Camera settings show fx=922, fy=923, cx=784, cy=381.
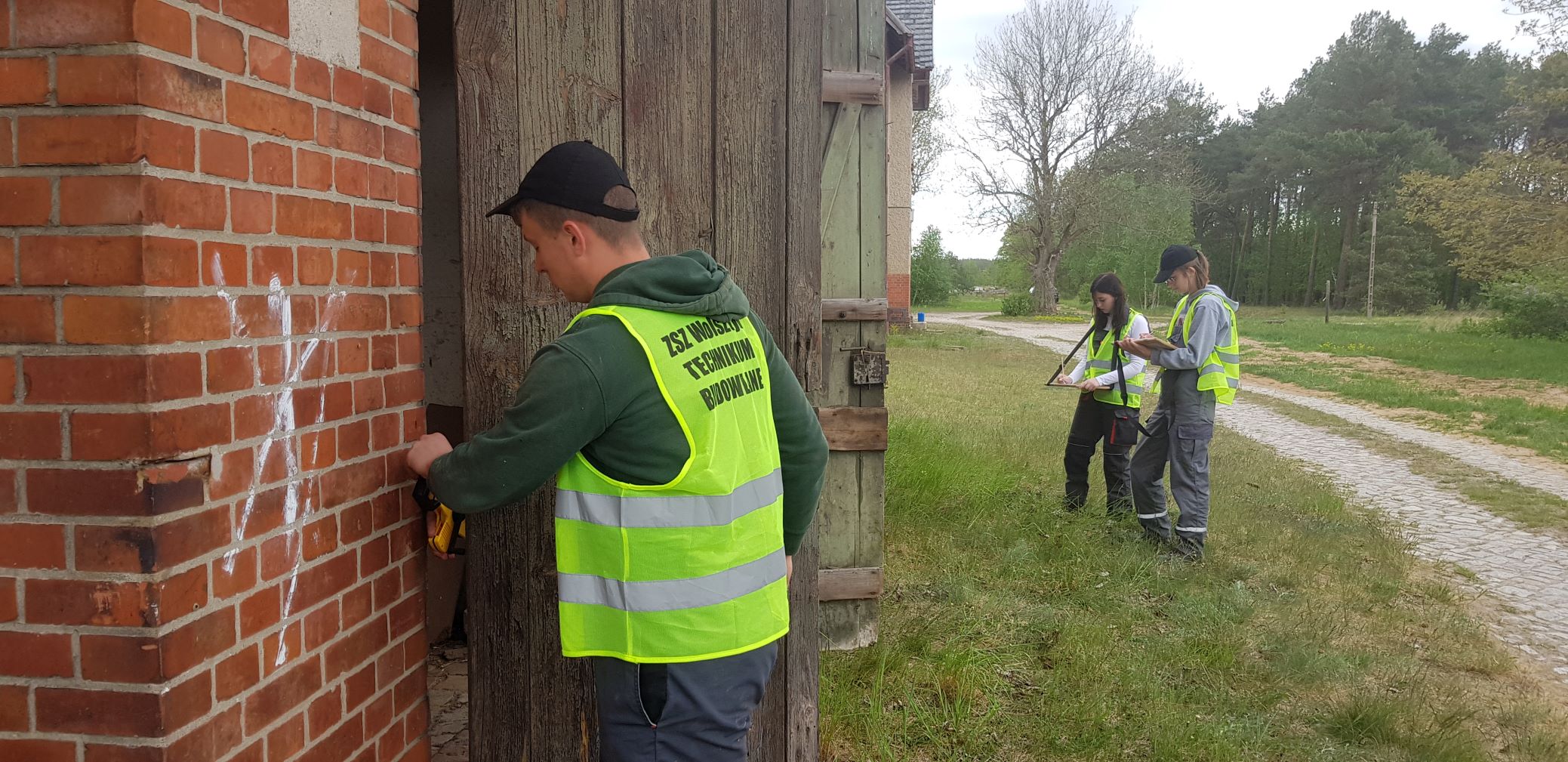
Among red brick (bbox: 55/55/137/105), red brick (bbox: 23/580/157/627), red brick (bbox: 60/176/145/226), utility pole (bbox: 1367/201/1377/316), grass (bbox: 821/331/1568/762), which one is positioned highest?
utility pole (bbox: 1367/201/1377/316)

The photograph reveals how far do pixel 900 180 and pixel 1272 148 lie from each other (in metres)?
33.4

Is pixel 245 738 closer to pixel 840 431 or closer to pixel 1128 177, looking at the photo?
pixel 840 431

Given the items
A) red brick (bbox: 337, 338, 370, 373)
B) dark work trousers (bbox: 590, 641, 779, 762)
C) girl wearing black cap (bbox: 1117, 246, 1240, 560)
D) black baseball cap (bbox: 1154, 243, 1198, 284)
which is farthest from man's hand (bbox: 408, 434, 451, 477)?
black baseball cap (bbox: 1154, 243, 1198, 284)

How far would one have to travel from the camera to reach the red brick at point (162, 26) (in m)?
1.33

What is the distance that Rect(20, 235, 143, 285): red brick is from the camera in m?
1.35

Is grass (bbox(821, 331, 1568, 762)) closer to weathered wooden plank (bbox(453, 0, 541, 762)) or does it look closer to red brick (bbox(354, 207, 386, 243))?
weathered wooden plank (bbox(453, 0, 541, 762))

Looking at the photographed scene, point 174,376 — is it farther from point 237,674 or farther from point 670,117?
point 670,117

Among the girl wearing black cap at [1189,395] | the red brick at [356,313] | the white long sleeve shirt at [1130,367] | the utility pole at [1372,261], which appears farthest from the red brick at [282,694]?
the utility pole at [1372,261]

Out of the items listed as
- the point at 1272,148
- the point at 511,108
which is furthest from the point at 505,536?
the point at 1272,148

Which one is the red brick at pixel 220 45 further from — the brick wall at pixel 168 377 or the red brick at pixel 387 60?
the red brick at pixel 387 60

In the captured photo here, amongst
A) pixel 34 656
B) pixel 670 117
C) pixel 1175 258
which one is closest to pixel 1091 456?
pixel 1175 258

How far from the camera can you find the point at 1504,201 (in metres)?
19.1

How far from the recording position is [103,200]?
135 centimetres

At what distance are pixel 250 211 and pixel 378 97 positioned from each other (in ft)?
1.62
